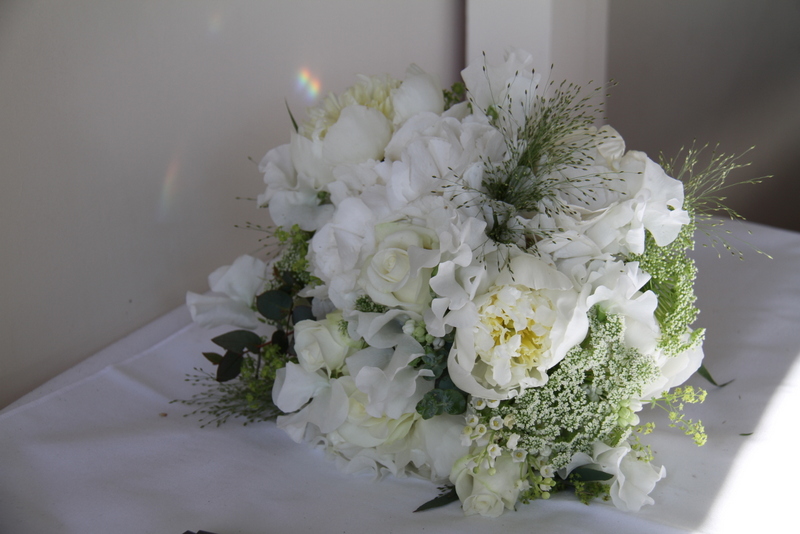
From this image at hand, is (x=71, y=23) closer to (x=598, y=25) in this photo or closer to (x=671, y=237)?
(x=671, y=237)

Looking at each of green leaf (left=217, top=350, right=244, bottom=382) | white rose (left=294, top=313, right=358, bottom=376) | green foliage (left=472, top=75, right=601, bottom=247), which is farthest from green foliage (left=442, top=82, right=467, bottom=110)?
green leaf (left=217, top=350, right=244, bottom=382)

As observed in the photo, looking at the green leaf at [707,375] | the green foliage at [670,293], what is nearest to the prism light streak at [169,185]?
the green foliage at [670,293]

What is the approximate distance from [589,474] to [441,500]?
200mm

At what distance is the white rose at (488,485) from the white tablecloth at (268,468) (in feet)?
0.06

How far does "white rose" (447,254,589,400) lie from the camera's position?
799 millimetres

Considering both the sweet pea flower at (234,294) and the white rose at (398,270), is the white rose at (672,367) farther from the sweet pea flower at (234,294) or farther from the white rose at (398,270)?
the sweet pea flower at (234,294)

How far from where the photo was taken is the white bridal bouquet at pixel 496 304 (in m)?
0.82

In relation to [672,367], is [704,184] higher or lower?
higher

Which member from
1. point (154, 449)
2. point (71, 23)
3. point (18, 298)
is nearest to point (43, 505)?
point (154, 449)

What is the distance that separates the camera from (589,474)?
2.90 ft

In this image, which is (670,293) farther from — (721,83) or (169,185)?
(721,83)

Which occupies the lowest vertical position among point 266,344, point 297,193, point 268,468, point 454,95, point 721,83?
point 268,468

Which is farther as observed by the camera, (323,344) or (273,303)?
(273,303)

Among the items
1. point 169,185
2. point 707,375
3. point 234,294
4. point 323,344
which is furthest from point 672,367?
point 169,185
